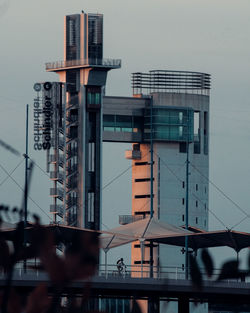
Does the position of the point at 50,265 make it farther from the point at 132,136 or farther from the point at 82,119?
the point at 132,136

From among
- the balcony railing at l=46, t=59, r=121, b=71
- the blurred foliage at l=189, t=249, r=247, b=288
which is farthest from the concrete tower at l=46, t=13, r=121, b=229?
the blurred foliage at l=189, t=249, r=247, b=288

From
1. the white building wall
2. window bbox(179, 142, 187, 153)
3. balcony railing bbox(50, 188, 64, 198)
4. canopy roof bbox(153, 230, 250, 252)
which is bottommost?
canopy roof bbox(153, 230, 250, 252)

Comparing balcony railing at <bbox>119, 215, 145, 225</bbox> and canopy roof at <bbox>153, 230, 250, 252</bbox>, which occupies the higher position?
balcony railing at <bbox>119, 215, 145, 225</bbox>

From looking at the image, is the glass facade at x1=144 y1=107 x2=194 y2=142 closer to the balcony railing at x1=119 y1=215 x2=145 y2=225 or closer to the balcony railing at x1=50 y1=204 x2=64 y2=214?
the balcony railing at x1=119 y1=215 x2=145 y2=225

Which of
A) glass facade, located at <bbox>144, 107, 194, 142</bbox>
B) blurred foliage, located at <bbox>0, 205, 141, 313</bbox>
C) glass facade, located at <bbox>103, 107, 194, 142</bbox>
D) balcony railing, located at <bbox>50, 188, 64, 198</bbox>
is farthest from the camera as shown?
glass facade, located at <bbox>144, 107, 194, 142</bbox>

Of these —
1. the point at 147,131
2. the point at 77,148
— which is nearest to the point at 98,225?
the point at 77,148

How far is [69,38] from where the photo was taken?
11906cm

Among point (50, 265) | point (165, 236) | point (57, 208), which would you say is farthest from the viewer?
point (57, 208)

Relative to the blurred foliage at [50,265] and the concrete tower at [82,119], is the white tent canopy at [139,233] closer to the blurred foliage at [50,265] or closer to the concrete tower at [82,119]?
the concrete tower at [82,119]

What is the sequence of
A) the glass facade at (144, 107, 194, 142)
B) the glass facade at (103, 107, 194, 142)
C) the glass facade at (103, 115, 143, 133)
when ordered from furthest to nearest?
the glass facade at (144, 107, 194, 142), the glass facade at (103, 107, 194, 142), the glass facade at (103, 115, 143, 133)

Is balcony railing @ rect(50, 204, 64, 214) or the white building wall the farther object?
the white building wall

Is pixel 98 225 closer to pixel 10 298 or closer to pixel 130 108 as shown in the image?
pixel 130 108

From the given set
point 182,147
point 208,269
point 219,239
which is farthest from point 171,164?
point 208,269

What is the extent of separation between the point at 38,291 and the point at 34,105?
10788 cm
